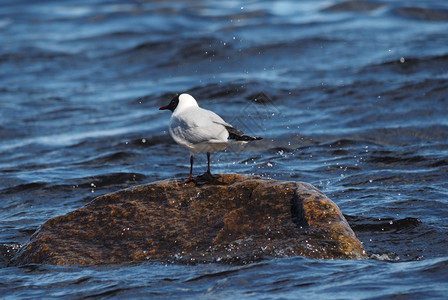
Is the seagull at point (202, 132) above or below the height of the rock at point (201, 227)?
above

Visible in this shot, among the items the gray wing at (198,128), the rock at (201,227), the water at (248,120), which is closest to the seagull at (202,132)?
the gray wing at (198,128)

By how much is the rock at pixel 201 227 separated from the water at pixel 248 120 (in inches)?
6.1

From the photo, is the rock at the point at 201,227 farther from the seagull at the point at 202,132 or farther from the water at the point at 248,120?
the seagull at the point at 202,132

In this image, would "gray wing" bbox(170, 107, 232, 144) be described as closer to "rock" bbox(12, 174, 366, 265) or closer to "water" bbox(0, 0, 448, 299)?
"rock" bbox(12, 174, 366, 265)

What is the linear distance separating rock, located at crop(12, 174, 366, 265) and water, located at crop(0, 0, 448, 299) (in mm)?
156

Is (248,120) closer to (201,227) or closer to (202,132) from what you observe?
(202,132)

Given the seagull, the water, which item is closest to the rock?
the water

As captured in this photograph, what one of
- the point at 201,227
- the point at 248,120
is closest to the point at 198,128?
the point at 201,227

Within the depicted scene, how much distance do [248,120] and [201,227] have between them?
630cm

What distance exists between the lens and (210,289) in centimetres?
502

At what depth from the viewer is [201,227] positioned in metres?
5.71

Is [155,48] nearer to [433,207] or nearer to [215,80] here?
[215,80]

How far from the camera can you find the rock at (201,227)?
549cm

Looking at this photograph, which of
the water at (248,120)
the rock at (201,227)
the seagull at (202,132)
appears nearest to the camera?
the water at (248,120)
